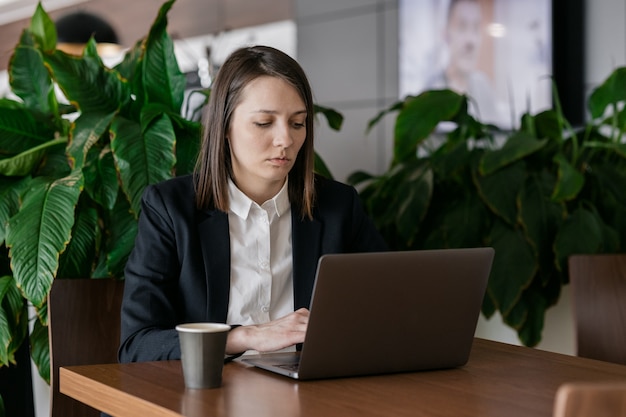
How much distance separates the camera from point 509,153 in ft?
9.49

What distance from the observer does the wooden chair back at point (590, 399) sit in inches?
30.9

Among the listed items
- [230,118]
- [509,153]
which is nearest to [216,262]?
[230,118]

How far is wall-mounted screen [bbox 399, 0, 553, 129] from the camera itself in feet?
12.4

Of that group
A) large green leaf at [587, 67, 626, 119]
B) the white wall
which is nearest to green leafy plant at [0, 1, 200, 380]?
large green leaf at [587, 67, 626, 119]

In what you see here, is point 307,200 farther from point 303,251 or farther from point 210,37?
point 210,37

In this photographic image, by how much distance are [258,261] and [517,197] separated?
Result: 1.19 meters

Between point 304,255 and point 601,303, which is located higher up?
point 304,255

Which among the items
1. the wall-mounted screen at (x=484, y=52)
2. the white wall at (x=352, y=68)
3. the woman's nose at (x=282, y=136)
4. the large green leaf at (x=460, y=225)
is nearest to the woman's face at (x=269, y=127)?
the woman's nose at (x=282, y=136)

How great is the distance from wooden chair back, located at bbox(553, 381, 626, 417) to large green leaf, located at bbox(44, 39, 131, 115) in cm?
209

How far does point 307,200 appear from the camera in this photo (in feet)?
6.70

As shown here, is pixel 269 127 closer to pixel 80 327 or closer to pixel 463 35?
pixel 80 327

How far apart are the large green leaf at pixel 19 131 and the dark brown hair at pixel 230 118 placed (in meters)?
0.88

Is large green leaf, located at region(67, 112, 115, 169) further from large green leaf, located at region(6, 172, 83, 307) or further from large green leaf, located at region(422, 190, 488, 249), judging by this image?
large green leaf, located at region(422, 190, 488, 249)

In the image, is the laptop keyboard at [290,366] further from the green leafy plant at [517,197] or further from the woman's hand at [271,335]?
the green leafy plant at [517,197]
